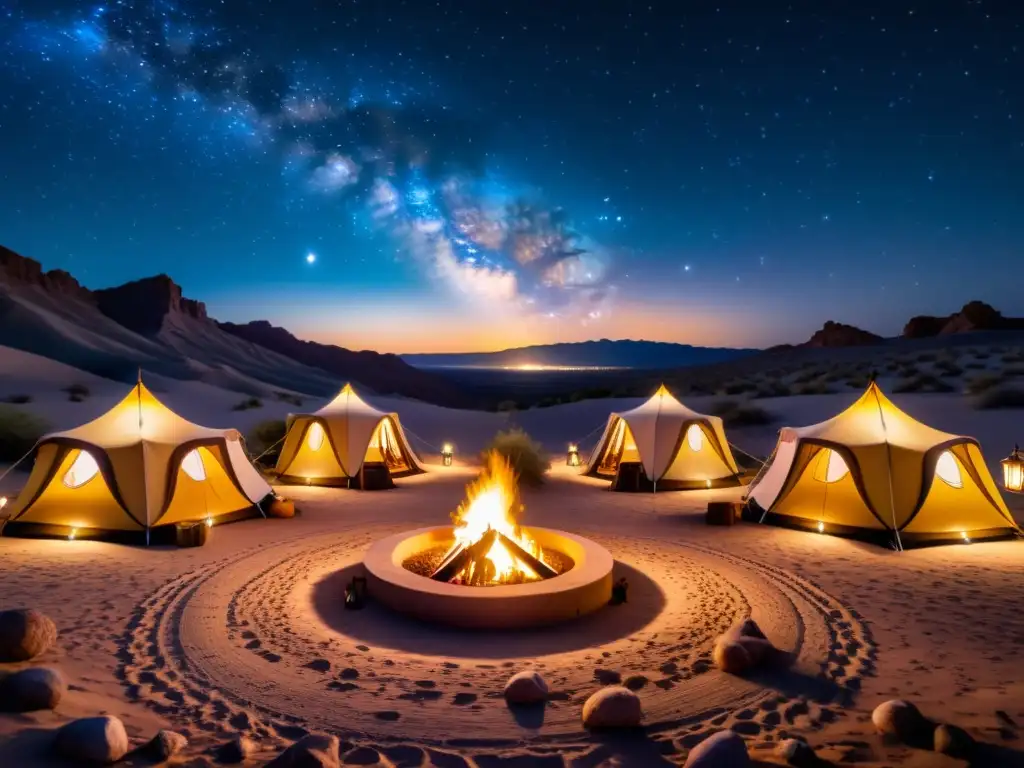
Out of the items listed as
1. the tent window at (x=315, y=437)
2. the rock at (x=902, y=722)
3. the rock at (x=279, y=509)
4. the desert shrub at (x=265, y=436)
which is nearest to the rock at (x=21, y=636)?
the rock at (x=279, y=509)

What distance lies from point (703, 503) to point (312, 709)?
378 inches

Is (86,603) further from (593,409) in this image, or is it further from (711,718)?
(593,409)

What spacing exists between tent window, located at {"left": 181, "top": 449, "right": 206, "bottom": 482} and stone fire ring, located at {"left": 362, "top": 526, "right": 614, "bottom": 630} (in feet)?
14.3

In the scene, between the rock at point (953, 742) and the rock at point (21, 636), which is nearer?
the rock at point (953, 742)

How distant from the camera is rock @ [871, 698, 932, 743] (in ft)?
14.5

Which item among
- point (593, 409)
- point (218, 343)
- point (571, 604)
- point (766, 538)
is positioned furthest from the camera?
point (218, 343)

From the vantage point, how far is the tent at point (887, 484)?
976cm

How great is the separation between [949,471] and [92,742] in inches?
421

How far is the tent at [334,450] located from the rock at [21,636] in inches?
352

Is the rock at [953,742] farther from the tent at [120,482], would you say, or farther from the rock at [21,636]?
the tent at [120,482]

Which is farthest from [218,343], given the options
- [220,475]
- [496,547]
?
[496,547]

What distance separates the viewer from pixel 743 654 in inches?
215

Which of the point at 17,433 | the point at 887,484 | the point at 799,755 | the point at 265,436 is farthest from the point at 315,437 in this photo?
the point at 799,755

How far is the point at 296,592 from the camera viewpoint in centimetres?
759
